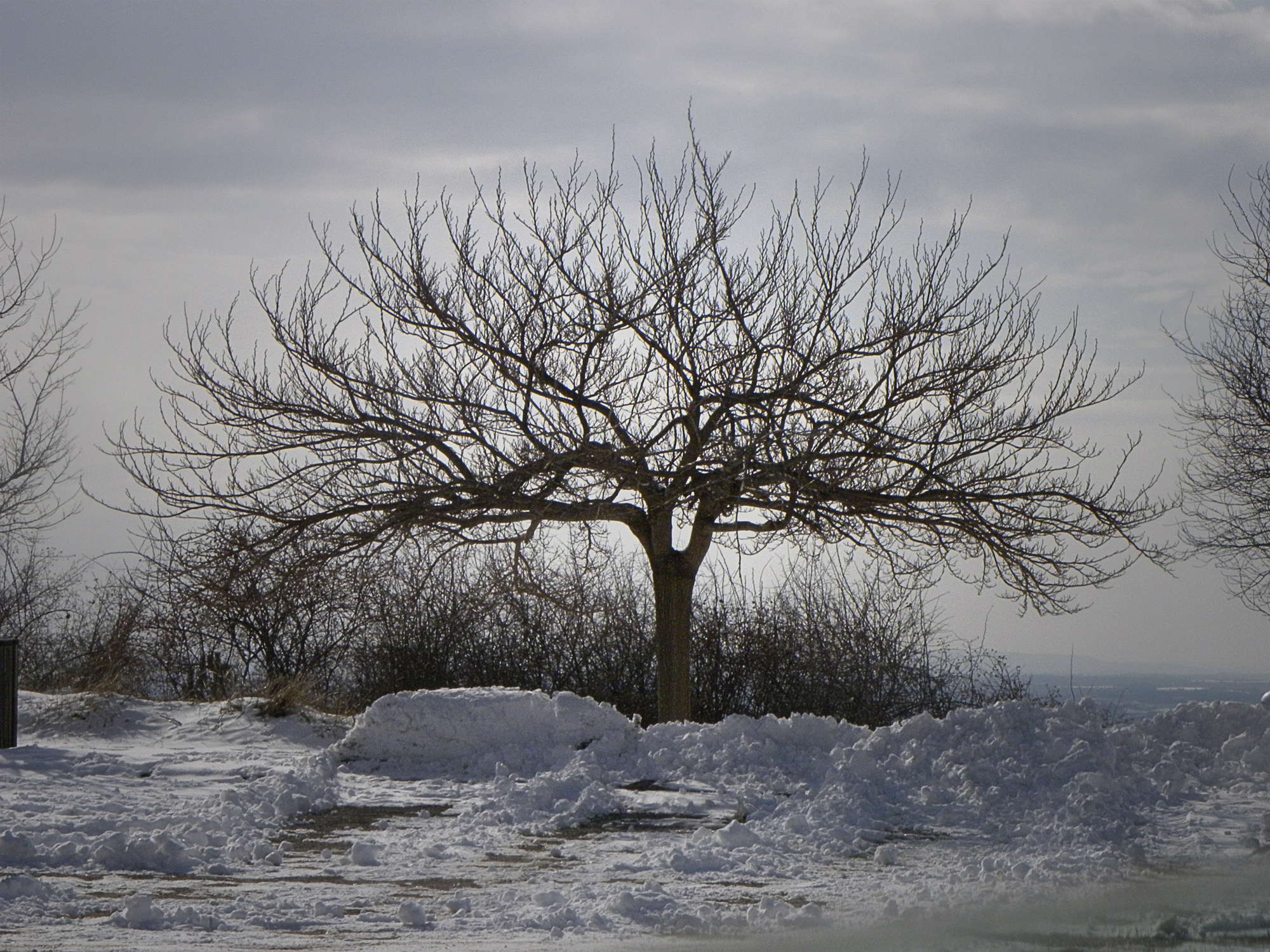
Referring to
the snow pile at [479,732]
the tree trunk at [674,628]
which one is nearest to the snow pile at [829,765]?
the snow pile at [479,732]

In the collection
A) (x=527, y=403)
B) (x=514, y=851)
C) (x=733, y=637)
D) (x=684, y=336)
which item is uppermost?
(x=684, y=336)

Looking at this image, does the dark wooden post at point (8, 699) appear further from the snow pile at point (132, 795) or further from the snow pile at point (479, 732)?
the snow pile at point (479, 732)

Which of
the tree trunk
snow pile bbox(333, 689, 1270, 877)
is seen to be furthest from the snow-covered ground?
the tree trunk

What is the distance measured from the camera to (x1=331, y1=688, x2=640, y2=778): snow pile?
27.9 ft

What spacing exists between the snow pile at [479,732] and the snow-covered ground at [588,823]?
2 centimetres

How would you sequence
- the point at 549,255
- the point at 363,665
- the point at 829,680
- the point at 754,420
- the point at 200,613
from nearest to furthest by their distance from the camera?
the point at 754,420, the point at 549,255, the point at 200,613, the point at 829,680, the point at 363,665

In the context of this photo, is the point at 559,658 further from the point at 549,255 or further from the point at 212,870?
the point at 212,870

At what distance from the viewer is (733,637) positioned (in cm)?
1647

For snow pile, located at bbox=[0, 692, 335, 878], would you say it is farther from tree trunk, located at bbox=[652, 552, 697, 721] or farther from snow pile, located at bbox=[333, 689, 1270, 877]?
tree trunk, located at bbox=[652, 552, 697, 721]

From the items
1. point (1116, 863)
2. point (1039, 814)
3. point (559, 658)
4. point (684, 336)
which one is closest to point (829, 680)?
point (559, 658)

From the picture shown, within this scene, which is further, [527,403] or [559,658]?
[559,658]

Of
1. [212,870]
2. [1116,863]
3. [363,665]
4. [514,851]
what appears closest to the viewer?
[1116,863]

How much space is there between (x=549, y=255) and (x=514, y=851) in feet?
22.8

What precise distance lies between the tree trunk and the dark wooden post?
609 cm
